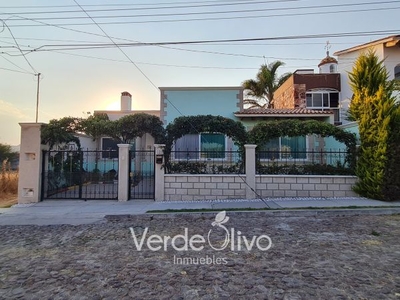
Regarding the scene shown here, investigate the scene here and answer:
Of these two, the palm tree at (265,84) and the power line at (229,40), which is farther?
the palm tree at (265,84)

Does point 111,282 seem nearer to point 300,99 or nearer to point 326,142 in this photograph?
point 326,142

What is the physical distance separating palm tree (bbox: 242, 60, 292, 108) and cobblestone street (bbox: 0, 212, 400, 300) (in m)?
18.6

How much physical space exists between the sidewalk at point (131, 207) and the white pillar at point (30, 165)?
448 mm

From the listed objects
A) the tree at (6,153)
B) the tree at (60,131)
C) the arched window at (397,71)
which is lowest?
the tree at (6,153)

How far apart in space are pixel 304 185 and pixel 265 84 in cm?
1608

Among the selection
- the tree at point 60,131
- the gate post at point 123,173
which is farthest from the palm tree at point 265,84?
the gate post at point 123,173

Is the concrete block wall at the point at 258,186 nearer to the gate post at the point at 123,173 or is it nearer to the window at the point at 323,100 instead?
the gate post at the point at 123,173

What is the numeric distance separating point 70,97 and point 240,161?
10135 mm

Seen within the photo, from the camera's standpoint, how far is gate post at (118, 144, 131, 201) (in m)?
9.44

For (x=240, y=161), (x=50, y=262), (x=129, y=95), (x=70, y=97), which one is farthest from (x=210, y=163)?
(x=129, y=95)

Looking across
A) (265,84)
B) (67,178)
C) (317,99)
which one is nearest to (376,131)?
Result: (317,99)

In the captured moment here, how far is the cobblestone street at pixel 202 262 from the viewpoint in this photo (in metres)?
3.27

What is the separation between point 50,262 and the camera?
4.30 meters

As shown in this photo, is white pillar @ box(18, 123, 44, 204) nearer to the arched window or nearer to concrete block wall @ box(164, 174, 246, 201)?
concrete block wall @ box(164, 174, 246, 201)
